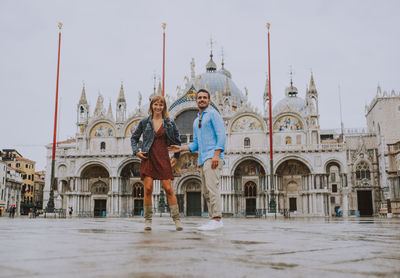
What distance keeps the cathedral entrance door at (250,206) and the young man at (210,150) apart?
89.6 ft

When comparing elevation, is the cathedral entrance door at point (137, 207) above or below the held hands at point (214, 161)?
below

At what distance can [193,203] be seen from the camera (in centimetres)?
3431

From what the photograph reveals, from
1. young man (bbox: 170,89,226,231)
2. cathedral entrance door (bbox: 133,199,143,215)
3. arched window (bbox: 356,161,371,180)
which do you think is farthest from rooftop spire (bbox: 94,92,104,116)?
young man (bbox: 170,89,226,231)

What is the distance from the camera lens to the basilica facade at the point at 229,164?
3147 cm

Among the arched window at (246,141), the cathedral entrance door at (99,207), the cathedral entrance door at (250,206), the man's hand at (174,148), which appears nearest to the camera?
the man's hand at (174,148)

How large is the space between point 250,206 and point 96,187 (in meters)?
13.5

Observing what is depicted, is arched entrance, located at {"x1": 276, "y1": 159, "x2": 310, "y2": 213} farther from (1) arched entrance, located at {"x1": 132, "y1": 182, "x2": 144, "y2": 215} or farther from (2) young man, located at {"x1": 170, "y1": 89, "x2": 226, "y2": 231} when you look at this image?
(2) young man, located at {"x1": 170, "y1": 89, "x2": 226, "y2": 231}

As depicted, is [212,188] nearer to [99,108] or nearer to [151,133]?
[151,133]

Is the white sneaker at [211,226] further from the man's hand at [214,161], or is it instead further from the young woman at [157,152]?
the man's hand at [214,161]

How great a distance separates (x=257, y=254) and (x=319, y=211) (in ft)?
96.9

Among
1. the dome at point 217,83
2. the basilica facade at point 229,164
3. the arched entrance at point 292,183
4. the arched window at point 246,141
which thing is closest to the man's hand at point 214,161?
the basilica facade at point 229,164

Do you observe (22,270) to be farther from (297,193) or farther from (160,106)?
(297,193)

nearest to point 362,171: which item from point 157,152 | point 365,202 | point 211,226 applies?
point 365,202

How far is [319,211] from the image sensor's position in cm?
3055
